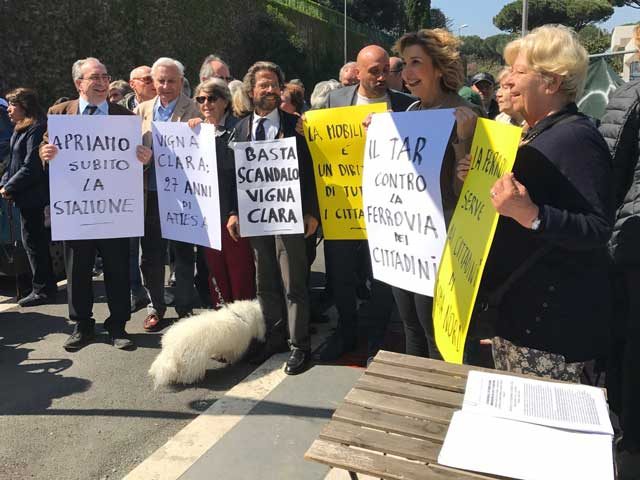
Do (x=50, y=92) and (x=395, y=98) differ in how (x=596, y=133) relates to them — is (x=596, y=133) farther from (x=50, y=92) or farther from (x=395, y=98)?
(x=50, y=92)

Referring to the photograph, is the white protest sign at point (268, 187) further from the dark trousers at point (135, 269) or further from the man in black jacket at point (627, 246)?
the dark trousers at point (135, 269)

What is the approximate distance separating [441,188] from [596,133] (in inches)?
33.0

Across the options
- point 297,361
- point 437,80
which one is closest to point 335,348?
point 297,361

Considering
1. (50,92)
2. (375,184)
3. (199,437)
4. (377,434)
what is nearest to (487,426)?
(377,434)

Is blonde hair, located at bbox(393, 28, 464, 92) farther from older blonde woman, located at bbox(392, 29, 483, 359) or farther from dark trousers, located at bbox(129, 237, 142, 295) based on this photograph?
dark trousers, located at bbox(129, 237, 142, 295)

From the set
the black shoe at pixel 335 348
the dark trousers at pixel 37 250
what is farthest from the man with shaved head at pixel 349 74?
the dark trousers at pixel 37 250

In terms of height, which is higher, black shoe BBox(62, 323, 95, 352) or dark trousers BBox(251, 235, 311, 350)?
dark trousers BBox(251, 235, 311, 350)

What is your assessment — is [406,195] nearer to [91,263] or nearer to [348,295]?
[348,295]

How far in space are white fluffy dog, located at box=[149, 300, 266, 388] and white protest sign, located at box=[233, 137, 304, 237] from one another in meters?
0.61

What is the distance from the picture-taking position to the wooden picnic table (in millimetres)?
1475

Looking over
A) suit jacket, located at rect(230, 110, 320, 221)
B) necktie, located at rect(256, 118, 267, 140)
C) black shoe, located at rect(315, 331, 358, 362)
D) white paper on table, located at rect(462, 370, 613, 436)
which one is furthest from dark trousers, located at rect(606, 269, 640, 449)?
necktie, located at rect(256, 118, 267, 140)

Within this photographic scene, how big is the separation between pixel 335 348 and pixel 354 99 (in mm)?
1727

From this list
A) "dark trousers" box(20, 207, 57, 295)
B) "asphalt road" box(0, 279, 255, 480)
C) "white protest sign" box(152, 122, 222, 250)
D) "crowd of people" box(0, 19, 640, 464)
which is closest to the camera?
"crowd of people" box(0, 19, 640, 464)

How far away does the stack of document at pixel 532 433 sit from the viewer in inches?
53.5
